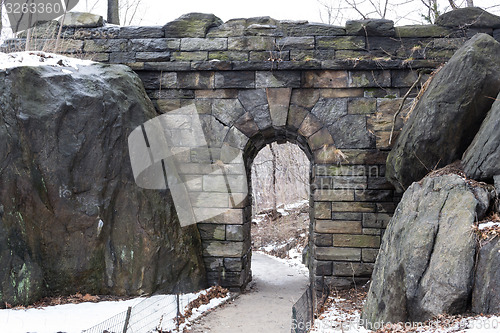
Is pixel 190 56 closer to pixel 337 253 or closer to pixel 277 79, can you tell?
pixel 277 79

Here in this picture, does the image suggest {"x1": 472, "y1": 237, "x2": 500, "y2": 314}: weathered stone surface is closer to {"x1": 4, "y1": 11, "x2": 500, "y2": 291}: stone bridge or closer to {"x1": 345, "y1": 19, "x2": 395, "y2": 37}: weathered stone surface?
{"x1": 4, "y1": 11, "x2": 500, "y2": 291}: stone bridge

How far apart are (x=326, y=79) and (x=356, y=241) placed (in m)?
2.76

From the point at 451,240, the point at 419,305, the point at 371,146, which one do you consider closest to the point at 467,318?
the point at 419,305

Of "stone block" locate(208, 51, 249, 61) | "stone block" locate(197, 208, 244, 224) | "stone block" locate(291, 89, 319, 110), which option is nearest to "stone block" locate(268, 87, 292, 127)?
"stone block" locate(291, 89, 319, 110)

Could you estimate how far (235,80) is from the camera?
694cm

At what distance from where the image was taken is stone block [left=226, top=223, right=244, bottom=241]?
6898 mm

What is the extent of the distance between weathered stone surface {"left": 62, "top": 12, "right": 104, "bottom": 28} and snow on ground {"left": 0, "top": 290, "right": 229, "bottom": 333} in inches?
190

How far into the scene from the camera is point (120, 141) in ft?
19.9

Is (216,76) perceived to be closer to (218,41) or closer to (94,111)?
(218,41)

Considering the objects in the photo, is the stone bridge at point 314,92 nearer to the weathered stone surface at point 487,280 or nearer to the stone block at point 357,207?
the stone block at point 357,207

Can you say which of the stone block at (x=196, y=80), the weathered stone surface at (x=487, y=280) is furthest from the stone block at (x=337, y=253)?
the stone block at (x=196, y=80)

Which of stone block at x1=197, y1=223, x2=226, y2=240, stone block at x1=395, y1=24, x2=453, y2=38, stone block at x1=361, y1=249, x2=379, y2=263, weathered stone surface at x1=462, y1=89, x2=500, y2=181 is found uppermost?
stone block at x1=395, y1=24, x2=453, y2=38

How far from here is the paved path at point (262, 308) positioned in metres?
5.36

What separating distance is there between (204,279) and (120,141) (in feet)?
8.74
